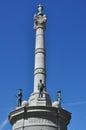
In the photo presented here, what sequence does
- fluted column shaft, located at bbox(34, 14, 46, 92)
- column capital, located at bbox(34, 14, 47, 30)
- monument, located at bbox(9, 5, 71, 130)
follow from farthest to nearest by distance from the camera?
1. column capital, located at bbox(34, 14, 47, 30)
2. fluted column shaft, located at bbox(34, 14, 46, 92)
3. monument, located at bbox(9, 5, 71, 130)

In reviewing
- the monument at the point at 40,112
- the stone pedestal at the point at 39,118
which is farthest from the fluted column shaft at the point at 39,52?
the stone pedestal at the point at 39,118

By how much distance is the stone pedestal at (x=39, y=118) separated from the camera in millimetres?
34344

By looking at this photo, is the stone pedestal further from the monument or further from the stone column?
the stone column

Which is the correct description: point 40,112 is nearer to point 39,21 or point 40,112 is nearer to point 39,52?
point 39,52

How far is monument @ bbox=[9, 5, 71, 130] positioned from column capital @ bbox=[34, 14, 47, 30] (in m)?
A: 4.50

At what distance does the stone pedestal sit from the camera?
34.3m

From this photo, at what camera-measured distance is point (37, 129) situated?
34.2 meters

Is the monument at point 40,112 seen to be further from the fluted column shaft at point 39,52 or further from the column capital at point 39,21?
the column capital at point 39,21

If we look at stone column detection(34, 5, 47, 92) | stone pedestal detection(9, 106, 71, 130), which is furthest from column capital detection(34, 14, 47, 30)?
stone pedestal detection(9, 106, 71, 130)

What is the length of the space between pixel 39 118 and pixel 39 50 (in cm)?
848

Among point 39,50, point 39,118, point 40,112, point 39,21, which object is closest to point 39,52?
point 39,50

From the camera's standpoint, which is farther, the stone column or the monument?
the stone column

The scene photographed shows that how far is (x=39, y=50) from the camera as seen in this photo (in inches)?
1569

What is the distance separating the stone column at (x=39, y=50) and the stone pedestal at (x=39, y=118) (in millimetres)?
3551
